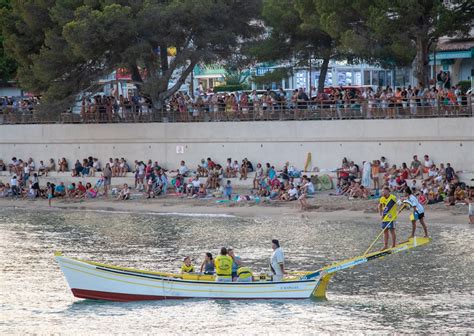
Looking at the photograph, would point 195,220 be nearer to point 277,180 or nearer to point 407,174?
point 277,180

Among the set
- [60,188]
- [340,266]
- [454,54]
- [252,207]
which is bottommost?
[340,266]

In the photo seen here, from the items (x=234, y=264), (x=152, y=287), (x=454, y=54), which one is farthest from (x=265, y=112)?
(x=152, y=287)

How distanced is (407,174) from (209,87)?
4751cm

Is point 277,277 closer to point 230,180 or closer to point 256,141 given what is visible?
point 230,180

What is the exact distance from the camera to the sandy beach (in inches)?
1642

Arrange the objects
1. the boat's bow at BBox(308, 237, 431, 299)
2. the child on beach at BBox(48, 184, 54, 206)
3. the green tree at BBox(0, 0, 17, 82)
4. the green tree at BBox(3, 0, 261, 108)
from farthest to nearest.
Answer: the green tree at BBox(0, 0, 17, 82) < the green tree at BBox(3, 0, 261, 108) < the child on beach at BBox(48, 184, 54, 206) < the boat's bow at BBox(308, 237, 431, 299)

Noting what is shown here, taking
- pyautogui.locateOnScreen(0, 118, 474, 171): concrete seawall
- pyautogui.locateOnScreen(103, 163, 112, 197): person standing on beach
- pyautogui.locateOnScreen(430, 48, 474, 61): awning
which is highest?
pyautogui.locateOnScreen(430, 48, 474, 61): awning

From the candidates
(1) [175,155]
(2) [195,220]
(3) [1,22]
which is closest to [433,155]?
(2) [195,220]

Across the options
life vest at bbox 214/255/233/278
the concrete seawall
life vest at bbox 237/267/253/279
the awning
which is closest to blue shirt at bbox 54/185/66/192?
the concrete seawall

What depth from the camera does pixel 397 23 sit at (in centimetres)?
4719

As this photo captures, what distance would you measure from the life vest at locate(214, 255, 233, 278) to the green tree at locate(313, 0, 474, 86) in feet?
64.4

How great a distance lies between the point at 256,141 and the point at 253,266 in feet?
53.9

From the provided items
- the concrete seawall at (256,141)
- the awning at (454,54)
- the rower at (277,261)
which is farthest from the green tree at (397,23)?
the rower at (277,261)

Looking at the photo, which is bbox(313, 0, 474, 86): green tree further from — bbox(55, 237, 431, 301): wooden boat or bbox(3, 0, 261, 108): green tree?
bbox(55, 237, 431, 301): wooden boat
